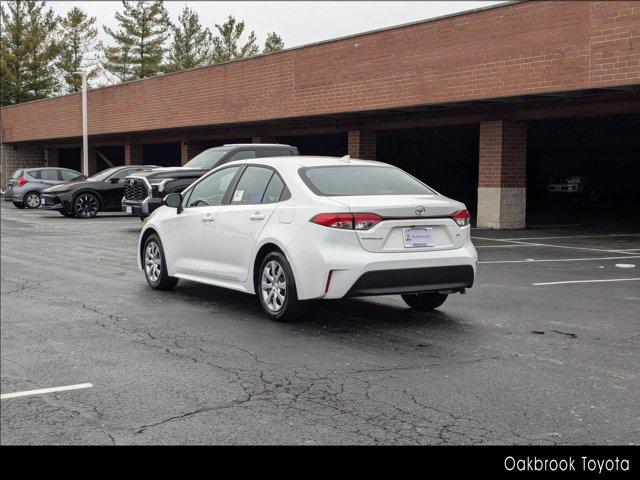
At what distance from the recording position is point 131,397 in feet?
17.7

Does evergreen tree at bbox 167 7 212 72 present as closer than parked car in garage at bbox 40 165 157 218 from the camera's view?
No

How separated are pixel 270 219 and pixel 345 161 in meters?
1.16

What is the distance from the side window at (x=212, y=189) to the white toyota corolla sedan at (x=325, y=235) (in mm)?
21

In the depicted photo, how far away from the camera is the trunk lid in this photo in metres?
7.55

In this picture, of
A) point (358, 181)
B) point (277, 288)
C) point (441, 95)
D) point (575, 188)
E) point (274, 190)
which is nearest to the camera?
point (277, 288)

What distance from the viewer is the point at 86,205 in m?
24.3

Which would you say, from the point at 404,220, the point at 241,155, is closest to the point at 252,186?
the point at 404,220

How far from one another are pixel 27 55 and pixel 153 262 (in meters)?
64.6

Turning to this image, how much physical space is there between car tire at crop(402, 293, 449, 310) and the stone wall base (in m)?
12.9

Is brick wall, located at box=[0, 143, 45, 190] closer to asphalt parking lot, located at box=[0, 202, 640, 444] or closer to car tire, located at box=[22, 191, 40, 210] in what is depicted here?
car tire, located at box=[22, 191, 40, 210]

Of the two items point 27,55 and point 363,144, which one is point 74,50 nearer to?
point 27,55

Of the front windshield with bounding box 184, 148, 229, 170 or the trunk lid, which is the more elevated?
the front windshield with bounding box 184, 148, 229, 170
